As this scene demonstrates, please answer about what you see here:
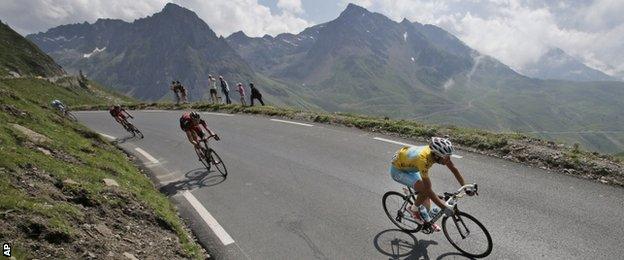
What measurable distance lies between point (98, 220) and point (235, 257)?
3007mm

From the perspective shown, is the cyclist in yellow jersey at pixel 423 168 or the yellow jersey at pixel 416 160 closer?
the cyclist in yellow jersey at pixel 423 168

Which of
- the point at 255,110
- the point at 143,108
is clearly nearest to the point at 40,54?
the point at 143,108

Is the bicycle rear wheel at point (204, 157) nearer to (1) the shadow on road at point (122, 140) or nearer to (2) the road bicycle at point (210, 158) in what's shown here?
(2) the road bicycle at point (210, 158)

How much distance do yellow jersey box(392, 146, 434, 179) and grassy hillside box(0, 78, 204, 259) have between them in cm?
482

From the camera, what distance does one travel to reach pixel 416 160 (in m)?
9.08

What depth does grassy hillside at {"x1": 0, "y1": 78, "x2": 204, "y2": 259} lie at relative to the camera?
24.9 feet

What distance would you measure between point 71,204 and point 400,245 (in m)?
7.14

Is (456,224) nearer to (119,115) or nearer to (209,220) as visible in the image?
(209,220)

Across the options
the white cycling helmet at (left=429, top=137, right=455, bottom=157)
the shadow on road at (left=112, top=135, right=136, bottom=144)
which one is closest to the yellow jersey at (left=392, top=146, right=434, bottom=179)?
the white cycling helmet at (left=429, top=137, right=455, bottom=157)

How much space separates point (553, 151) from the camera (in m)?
13.9

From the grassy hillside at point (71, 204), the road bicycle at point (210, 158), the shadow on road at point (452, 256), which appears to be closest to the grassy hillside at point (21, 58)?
the road bicycle at point (210, 158)

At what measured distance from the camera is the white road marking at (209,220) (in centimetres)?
1025

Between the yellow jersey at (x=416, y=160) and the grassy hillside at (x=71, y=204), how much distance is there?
4.82 m

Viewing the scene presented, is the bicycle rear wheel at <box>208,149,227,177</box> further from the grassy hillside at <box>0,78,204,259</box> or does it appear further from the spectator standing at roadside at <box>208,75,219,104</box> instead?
the spectator standing at roadside at <box>208,75,219,104</box>
